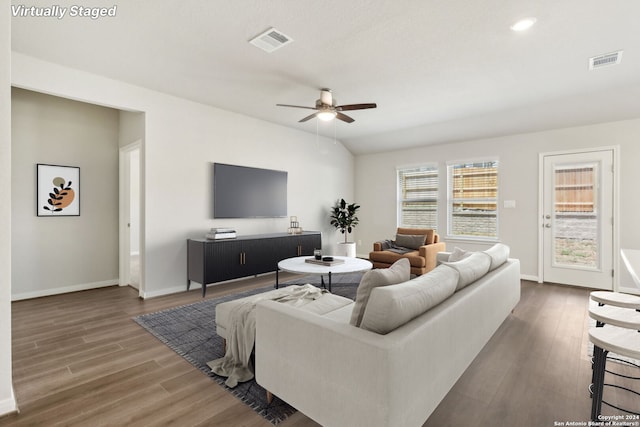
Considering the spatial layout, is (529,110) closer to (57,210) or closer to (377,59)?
(377,59)

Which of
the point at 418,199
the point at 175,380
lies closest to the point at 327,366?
the point at 175,380

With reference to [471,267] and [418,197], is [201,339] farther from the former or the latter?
[418,197]

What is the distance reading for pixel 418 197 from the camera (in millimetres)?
6668

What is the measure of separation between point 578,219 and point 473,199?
1.59 m

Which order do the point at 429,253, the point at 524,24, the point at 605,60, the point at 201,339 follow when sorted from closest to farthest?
the point at 524,24 → the point at 201,339 → the point at 605,60 → the point at 429,253

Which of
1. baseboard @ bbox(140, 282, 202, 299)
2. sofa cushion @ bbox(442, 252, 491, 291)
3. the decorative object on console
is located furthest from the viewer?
the decorative object on console

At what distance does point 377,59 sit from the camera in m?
3.25

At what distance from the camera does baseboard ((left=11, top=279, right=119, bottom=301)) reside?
13.1 feet

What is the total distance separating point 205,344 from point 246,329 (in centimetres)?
74

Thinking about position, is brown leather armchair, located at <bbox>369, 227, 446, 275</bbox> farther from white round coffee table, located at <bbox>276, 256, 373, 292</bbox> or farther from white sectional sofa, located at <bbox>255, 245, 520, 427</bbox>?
white sectional sofa, located at <bbox>255, 245, 520, 427</bbox>

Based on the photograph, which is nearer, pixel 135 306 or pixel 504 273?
pixel 504 273

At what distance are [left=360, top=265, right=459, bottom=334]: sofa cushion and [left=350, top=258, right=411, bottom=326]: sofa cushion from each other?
9cm

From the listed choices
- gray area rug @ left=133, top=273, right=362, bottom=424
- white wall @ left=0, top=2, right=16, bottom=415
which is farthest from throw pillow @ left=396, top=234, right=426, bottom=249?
white wall @ left=0, top=2, right=16, bottom=415

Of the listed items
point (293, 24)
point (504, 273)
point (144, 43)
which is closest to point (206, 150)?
point (144, 43)
